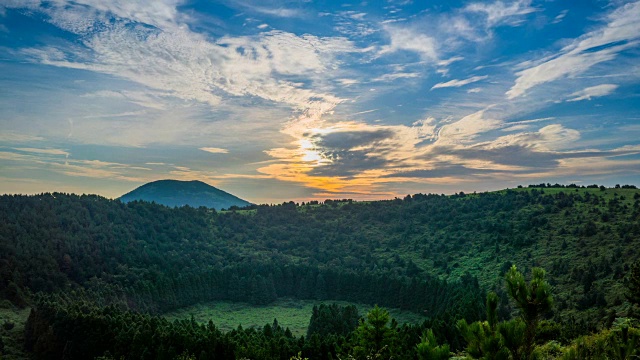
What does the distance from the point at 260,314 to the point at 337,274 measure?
107ft

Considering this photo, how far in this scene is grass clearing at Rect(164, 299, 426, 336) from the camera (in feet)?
387

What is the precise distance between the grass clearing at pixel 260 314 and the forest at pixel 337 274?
337 cm

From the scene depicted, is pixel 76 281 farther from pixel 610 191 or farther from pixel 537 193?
pixel 610 191

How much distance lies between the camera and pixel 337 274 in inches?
5969

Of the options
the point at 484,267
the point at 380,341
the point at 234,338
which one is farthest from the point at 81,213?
the point at 380,341

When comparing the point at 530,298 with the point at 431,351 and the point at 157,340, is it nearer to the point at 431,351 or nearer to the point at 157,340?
the point at 431,351

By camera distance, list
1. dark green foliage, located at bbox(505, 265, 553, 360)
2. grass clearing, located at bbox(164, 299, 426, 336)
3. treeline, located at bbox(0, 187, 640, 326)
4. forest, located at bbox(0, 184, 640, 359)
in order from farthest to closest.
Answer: grass clearing, located at bbox(164, 299, 426, 336)
treeline, located at bbox(0, 187, 640, 326)
forest, located at bbox(0, 184, 640, 359)
dark green foliage, located at bbox(505, 265, 553, 360)

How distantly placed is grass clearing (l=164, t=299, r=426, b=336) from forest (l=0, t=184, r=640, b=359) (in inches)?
133

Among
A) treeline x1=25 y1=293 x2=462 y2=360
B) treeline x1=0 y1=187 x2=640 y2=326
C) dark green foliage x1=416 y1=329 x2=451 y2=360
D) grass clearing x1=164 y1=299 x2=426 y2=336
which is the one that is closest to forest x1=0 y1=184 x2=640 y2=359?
dark green foliage x1=416 y1=329 x2=451 y2=360

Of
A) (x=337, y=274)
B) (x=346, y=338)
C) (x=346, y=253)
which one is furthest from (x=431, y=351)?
(x=346, y=253)

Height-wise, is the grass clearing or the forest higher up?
the forest

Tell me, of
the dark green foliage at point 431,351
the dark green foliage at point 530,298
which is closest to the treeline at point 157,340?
the dark green foliage at point 431,351

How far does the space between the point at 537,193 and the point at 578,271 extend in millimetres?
76891

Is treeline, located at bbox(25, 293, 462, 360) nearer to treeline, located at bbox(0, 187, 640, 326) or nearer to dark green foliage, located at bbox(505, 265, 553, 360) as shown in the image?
treeline, located at bbox(0, 187, 640, 326)
